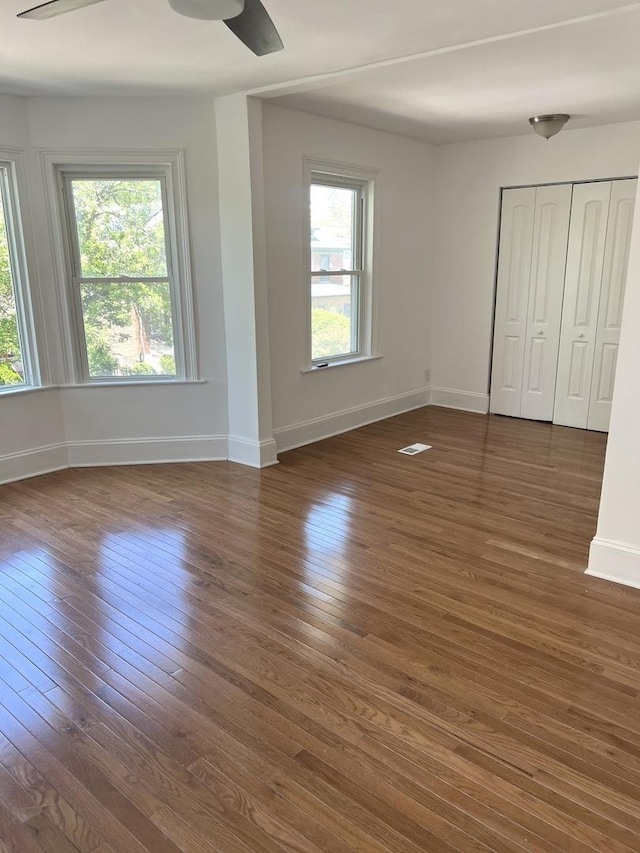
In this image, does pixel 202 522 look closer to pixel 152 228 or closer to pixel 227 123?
pixel 152 228

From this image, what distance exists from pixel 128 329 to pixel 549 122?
356 centimetres

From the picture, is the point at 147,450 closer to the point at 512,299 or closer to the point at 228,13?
the point at 228,13

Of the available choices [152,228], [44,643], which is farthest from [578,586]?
[152,228]

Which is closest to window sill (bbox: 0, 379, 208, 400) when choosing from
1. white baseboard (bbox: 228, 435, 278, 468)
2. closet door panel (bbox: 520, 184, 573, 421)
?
white baseboard (bbox: 228, 435, 278, 468)

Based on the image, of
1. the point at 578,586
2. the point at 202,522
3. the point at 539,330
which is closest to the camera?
the point at 578,586

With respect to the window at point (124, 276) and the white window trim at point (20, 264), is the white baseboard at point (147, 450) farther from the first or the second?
the white window trim at point (20, 264)

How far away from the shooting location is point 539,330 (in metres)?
5.78

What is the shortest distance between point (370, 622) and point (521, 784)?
93cm

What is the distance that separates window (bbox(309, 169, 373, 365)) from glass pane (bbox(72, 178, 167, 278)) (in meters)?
1.25

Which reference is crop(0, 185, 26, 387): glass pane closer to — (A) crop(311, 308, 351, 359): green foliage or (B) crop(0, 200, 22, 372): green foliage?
(B) crop(0, 200, 22, 372): green foliage

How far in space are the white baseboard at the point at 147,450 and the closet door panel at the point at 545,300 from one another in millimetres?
3056

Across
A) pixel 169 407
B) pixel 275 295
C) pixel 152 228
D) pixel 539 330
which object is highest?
pixel 152 228

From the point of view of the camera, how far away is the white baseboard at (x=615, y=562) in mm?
2915

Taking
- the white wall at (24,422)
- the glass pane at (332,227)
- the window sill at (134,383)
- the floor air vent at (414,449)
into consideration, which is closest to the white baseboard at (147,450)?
the white wall at (24,422)
